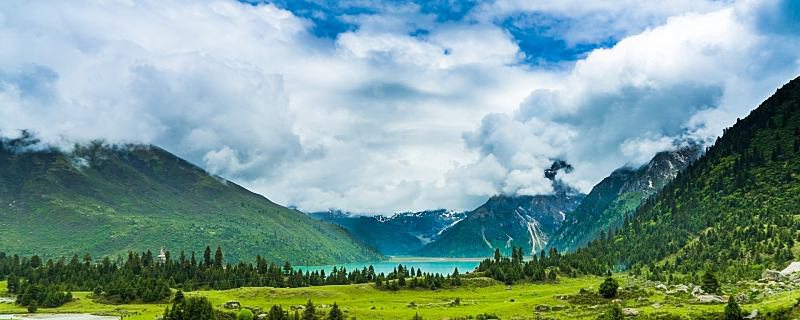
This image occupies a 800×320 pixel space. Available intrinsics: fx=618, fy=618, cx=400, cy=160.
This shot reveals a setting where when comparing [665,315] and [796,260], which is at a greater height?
[796,260]

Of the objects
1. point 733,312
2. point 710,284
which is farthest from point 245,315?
point 710,284

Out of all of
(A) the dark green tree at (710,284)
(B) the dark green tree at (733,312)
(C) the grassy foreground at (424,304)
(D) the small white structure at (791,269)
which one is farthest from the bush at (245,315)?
(D) the small white structure at (791,269)

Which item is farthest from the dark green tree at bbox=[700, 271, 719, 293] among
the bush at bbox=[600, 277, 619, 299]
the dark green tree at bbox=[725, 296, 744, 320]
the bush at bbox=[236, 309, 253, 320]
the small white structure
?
the bush at bbox=[236, 309, 253, 320]

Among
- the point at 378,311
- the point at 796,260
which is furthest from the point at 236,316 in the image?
the point at 796,260

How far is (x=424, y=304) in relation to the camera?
538 feet

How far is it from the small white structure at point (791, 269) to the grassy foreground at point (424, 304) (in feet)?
106

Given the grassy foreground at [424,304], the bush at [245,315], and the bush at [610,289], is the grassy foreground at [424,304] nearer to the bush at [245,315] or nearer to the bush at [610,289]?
the bush at [610,289]

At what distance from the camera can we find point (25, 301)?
590 feet

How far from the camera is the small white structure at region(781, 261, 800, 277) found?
148438 mm

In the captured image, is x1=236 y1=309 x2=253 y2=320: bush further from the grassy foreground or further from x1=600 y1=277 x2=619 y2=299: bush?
x1=600 y1=277 x2=619 y2=299: bush

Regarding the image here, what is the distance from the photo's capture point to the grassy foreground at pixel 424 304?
4828 inches

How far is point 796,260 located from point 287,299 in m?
140

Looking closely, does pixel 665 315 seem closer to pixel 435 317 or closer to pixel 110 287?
pixel 435 317

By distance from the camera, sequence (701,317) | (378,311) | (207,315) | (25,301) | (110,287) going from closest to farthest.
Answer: (701,317), (207,315), (378,311), (25,301), (110,287)
